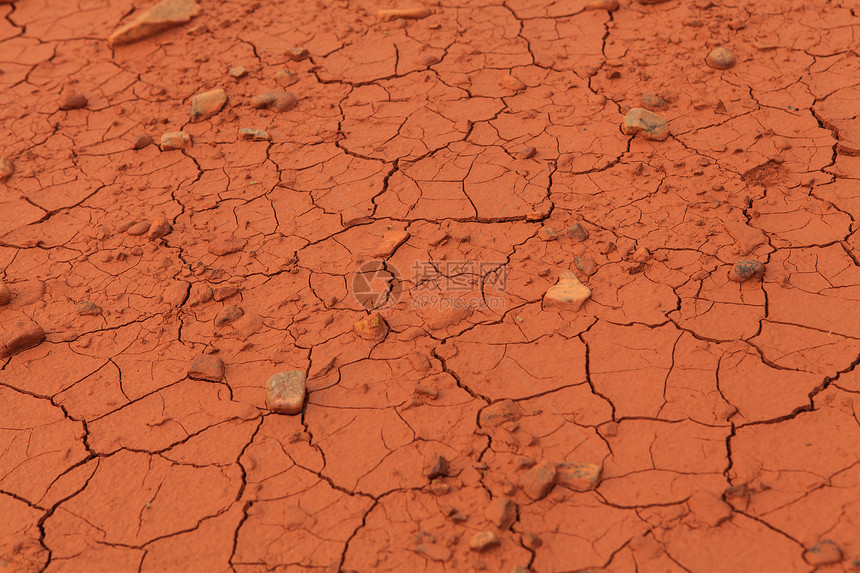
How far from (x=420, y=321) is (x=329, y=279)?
485 mm

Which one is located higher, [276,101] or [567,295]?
[276,101]

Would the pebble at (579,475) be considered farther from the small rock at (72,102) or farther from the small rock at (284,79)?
the small rock at (72,102)

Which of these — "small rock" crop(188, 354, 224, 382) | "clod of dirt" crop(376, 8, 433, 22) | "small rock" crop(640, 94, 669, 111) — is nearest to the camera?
"small rock" crop(188, 354, 224, 382)

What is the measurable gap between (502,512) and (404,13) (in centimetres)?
335

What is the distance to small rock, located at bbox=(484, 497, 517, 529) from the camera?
2072mm

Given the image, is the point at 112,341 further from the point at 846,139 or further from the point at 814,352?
the point at 846,139

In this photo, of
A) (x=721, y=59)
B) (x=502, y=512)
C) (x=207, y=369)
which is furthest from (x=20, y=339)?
(x=721, y=59)

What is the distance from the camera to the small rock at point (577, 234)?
297cm

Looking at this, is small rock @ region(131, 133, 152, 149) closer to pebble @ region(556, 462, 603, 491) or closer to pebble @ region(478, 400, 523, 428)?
pebble @ region(478, 400, 523, 428)

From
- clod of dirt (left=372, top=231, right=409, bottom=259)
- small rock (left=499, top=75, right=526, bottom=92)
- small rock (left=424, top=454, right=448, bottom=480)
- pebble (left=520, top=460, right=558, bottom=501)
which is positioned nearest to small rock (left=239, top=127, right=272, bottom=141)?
clod of dirt (left=372, top=231, right=409, bottom=259)

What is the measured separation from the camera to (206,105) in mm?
3857

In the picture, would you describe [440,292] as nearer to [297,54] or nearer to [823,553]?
[823,553]

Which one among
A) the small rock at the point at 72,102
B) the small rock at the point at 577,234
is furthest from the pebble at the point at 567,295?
the small rock at the point at 72,102

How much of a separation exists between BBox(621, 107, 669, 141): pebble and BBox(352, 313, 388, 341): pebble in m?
1.65
